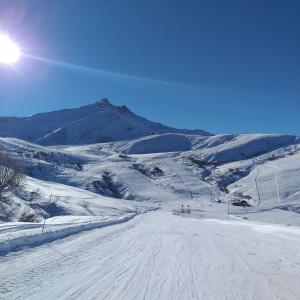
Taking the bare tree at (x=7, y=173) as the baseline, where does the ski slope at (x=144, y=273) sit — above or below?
below

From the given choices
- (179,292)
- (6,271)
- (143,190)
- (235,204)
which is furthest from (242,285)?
(143,190)

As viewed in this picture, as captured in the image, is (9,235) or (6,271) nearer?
(6,271)

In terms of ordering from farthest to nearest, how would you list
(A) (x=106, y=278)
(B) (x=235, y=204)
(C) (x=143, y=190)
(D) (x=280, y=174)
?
(D) (x=280, y=174) < (C) (x=143, y=190) < (B) (x=235, y=204) < (A) (x=106, y=278)

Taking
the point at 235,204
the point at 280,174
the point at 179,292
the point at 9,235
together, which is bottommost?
the point at 179,292

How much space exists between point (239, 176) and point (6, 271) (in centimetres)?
19319

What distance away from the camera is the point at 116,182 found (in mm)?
158000

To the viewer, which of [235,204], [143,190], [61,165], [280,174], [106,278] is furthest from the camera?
[61,165]

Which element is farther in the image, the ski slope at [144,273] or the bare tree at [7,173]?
the bare tree at [7,173]

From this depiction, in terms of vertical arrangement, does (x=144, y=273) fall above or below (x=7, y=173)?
below

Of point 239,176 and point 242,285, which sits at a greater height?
point 239,176

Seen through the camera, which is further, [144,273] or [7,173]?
[7,173]

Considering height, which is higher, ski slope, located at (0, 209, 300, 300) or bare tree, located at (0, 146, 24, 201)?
bare tree, located at (0, 146, 24, 201)

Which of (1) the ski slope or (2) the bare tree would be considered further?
(2) the bare tree

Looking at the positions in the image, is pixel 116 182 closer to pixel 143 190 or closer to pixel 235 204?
pixel 143 190
